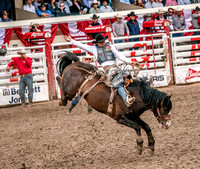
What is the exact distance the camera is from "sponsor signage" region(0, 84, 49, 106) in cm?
1167

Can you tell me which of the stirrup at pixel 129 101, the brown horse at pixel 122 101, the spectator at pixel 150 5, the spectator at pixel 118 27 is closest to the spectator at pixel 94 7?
the spectator at pixel 118 27

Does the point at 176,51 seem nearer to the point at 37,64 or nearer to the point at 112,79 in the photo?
the point at 37,64

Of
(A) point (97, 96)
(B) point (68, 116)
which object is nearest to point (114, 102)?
(A) point (97, 96)

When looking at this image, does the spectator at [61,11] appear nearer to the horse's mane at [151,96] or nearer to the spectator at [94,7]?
the spectator at [94,7]

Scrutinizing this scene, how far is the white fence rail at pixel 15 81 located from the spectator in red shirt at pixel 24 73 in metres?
0.45

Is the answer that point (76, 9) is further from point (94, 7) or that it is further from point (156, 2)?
point (156, 2)

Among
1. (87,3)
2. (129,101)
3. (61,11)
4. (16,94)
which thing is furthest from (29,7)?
(129,101)

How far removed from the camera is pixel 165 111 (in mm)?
5551

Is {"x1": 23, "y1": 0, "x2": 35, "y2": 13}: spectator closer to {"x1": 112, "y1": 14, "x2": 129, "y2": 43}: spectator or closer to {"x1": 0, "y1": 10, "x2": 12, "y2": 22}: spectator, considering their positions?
{"x1": 0, "y1": 10, "x2": 12, "y2": 22}: spectator

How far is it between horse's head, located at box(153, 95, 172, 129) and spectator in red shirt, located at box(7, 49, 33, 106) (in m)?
6.21

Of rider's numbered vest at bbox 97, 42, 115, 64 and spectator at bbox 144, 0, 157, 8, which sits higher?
spectator at bbox 144, 0, 157, 8

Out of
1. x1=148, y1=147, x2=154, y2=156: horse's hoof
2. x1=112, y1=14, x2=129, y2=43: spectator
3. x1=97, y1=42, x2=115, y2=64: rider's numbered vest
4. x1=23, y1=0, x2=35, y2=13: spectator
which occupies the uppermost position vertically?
x1=23, y1=0, x2=35, y2=13: spectator

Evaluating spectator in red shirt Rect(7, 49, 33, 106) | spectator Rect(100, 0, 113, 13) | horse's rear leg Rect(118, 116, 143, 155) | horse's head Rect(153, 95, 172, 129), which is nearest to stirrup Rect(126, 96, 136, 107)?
horse's rear leg Rect(118, 116, 143, 155)

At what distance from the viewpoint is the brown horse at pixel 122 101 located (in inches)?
219
